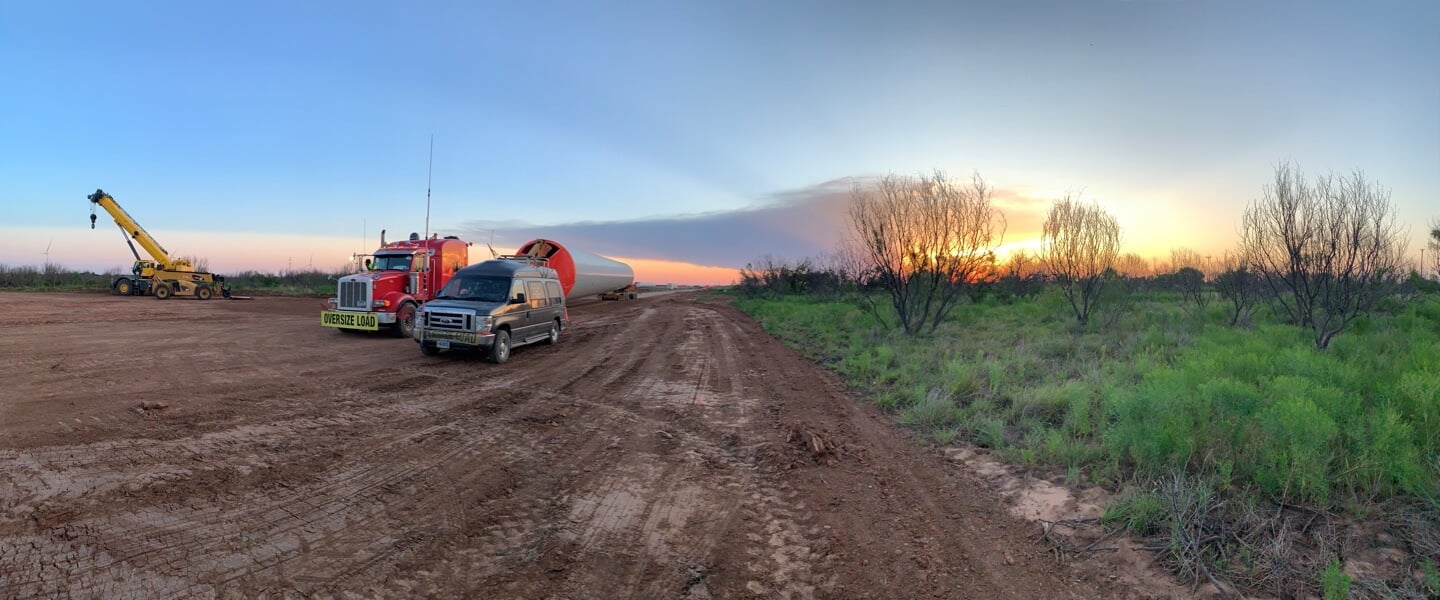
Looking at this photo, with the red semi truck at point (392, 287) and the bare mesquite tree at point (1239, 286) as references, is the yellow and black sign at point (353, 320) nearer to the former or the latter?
the red semi truck at point (392, 287)

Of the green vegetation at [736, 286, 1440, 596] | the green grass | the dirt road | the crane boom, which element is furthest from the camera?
the crane boom

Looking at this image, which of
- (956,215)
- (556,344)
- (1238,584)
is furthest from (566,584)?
(956,215)

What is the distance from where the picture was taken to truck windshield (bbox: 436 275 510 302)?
13.1m

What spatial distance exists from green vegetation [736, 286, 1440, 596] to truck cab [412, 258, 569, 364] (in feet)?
25.0

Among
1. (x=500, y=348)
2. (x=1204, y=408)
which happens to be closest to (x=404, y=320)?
(x=500, y=348)

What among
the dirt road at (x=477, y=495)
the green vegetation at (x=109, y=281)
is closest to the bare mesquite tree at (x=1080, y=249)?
the dirt road at (x=477, y=495)

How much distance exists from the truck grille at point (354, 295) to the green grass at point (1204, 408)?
41.4 ft

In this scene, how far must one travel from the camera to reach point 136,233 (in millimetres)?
28859

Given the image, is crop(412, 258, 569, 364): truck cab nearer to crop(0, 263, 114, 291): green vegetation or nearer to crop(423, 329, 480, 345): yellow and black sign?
crop(423, 329, 480, 345): yellow and black sign

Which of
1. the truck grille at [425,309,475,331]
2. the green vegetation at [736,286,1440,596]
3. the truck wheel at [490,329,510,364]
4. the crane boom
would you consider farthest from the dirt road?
the crane boom

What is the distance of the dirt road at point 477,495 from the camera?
3486 mm

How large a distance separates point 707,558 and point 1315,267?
17739 mm

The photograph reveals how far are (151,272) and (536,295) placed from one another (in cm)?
2968

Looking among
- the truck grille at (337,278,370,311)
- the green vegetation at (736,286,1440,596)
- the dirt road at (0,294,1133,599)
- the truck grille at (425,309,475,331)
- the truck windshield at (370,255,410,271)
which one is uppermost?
the truck windshield at (370,255,410,271)
